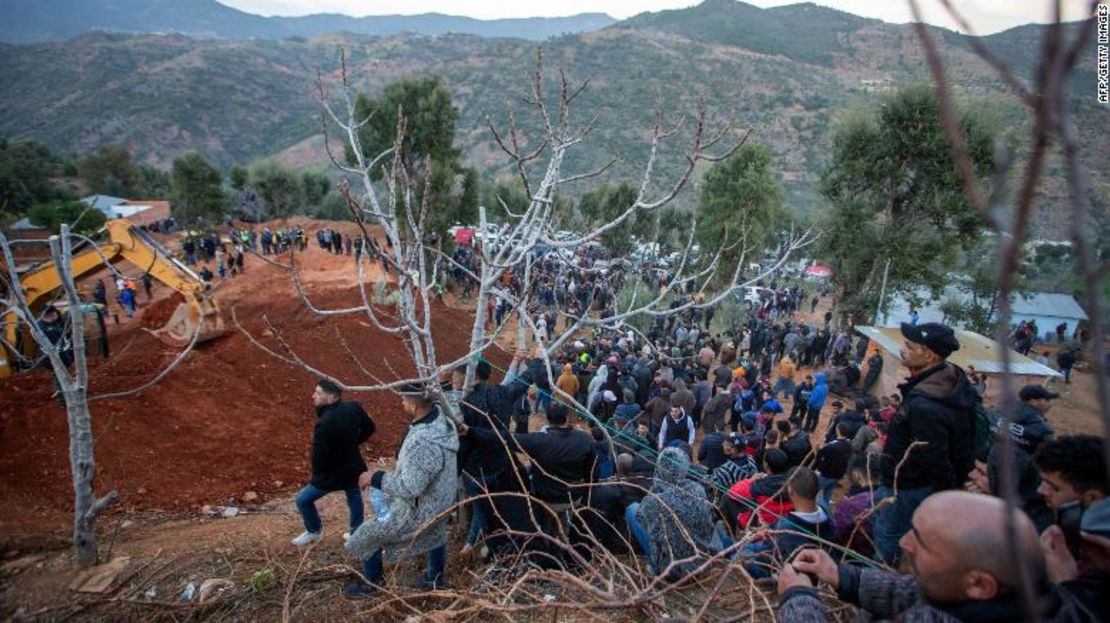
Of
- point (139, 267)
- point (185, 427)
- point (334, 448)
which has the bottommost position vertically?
point (185, 427)

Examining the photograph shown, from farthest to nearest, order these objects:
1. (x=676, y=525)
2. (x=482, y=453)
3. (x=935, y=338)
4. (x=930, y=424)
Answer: (x=482, y=453) → (x=676, y=525) → (x=935, y=338) → (x=930, y=424)

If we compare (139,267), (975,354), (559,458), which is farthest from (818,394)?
(139,267)

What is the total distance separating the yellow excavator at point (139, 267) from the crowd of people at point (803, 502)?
7837mm

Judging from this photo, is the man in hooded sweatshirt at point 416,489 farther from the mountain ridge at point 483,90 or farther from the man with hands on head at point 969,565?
the mountain ridge at point 483,90

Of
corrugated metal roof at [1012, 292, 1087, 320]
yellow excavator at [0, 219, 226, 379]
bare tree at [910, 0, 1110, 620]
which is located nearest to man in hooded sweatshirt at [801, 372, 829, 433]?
bare tree at [910, 0, 1110, 620]

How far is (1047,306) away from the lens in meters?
24.4

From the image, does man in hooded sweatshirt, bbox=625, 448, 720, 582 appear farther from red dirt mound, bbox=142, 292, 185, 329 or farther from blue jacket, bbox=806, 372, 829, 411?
red dirt mound, bbox=142, 292, 185, 329

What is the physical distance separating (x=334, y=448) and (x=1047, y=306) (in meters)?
30.9

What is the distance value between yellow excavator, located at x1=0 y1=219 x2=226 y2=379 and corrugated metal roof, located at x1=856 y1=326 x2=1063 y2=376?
535 inches

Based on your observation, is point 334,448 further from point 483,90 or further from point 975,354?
point 483,90

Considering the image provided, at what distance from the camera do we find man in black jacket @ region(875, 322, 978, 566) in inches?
136

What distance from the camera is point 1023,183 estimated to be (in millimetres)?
684

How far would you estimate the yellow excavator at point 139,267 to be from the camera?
33.4 ft

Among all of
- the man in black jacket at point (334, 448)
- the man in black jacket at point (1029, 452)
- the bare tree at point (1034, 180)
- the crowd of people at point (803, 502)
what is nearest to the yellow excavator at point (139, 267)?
the man in black jacket at point (334, 448)
